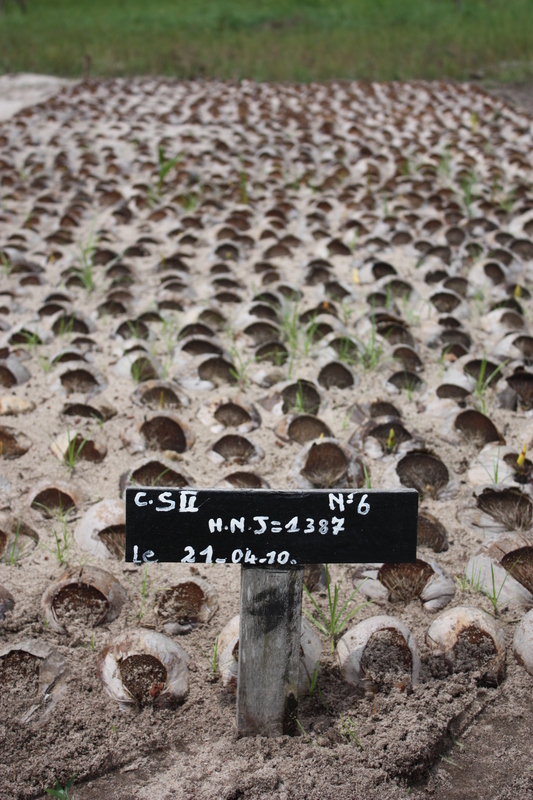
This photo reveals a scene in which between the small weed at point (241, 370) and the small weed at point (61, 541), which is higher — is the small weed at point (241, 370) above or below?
above

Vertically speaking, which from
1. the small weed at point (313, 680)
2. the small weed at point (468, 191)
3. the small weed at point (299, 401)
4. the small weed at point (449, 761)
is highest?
the small weed at point (468, 191)

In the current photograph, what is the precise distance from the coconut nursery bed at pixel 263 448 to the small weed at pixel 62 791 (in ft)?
0.06

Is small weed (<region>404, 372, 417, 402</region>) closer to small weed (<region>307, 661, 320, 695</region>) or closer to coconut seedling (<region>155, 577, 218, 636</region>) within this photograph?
coconut seedling (<region>155, 577, 218, 636</region>)

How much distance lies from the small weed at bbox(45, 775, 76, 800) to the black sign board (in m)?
0.50

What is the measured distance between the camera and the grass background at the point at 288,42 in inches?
459

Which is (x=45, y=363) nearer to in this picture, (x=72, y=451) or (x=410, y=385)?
(x=72, y=451)

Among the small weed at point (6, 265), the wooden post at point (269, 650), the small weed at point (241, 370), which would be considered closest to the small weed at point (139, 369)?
→ the small weed at point (241, 370)

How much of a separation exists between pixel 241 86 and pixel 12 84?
3641 millimetres

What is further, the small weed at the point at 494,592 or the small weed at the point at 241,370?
the small weed at the point at 241,370

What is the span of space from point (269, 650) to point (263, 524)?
301 millimetres

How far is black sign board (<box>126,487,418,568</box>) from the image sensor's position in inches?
51.6

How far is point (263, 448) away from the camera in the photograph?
2549 millimetres

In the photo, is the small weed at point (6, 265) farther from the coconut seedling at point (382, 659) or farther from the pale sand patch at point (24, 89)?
the pale sand patch at point (24, 89)

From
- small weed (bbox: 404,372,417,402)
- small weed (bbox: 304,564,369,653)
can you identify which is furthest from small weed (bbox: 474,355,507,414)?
small weed (bbox: 304,564,369,653)
